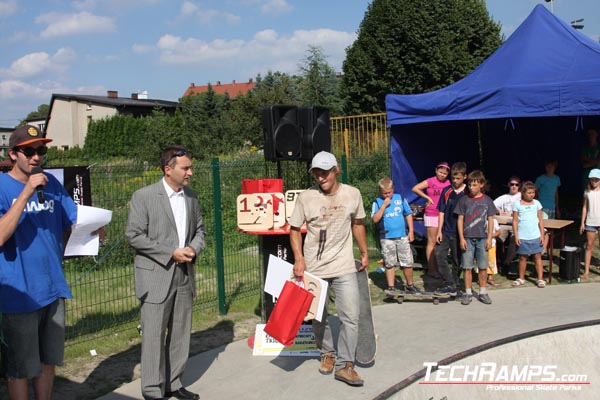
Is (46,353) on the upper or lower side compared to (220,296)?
upper

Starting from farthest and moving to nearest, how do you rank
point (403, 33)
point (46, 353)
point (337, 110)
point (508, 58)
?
point (337, 110) → point (403, 33) → point (508, 58) → point (46, 353)

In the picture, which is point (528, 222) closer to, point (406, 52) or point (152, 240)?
point (152, 240)

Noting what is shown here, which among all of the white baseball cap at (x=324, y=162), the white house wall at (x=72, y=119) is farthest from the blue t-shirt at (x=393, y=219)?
the white house wall at (x=72, y=119)

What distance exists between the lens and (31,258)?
A: 3754mm

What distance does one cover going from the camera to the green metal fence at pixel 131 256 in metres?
6.29

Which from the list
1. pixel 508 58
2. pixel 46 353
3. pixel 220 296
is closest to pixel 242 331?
pixel 220 296

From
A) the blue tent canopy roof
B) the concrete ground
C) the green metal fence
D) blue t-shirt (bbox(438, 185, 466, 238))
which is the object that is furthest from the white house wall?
A: the concrete ground

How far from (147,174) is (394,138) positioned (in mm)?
5508

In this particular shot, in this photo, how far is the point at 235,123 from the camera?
32.9m

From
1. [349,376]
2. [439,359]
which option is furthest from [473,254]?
[349,376]

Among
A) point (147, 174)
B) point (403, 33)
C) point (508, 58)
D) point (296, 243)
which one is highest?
point (403, 33)

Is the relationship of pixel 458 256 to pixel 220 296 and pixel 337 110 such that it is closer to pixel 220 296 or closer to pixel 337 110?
pixel 220 296

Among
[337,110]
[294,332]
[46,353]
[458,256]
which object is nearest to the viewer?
[46,353]

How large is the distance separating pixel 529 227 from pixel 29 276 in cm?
707
